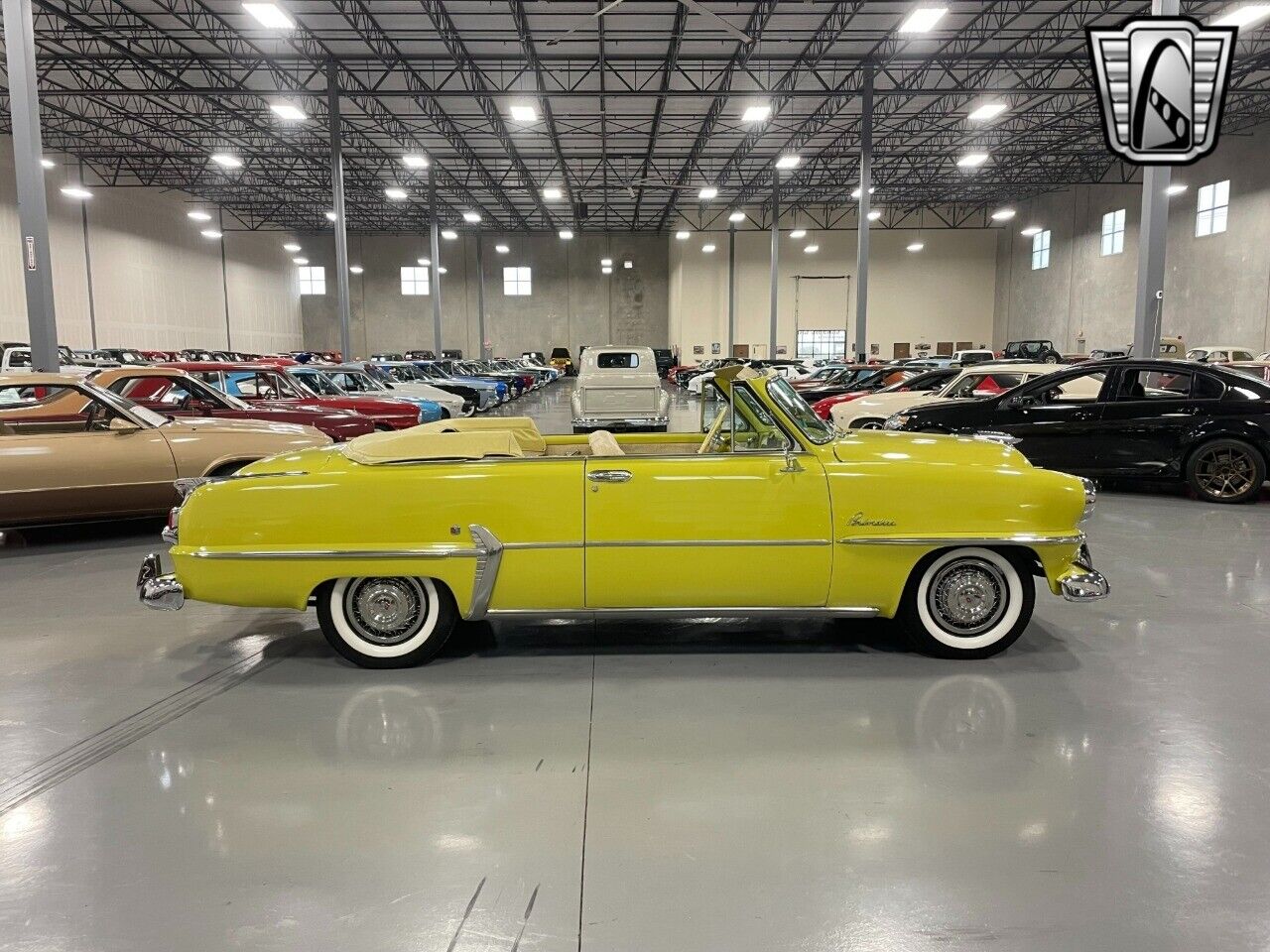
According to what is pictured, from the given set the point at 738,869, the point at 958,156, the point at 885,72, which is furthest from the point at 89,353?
the point at 958,156

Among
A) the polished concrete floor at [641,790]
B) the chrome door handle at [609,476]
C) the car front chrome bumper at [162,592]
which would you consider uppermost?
the chrome door handle at [609,476]

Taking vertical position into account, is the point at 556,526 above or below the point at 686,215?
below

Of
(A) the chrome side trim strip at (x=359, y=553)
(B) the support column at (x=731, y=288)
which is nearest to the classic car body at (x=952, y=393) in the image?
(A) the chrome side trim strip at (x=359, y=553)

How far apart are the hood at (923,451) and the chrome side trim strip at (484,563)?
1.84 m

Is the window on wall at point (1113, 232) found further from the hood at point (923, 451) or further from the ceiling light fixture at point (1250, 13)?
the hood at point (923, 451)

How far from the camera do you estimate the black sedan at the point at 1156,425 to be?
8547 millimetres

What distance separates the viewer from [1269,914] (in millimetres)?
2395

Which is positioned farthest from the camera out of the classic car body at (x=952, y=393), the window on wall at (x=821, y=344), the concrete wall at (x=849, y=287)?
the window on wall at (x=821, y=344)

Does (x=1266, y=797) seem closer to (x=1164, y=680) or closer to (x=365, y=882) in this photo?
(x=1164, y=680)

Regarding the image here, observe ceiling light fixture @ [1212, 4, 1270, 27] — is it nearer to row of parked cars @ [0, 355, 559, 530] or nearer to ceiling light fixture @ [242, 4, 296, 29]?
ceiling light fixture @ [242, 4, 296, 29]

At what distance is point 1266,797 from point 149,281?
1616 inches

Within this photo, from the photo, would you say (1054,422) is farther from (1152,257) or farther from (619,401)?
(619,401)

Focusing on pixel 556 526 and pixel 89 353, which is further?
pixel 89 353

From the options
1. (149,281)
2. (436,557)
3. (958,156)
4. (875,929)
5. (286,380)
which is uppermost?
(958,156)
